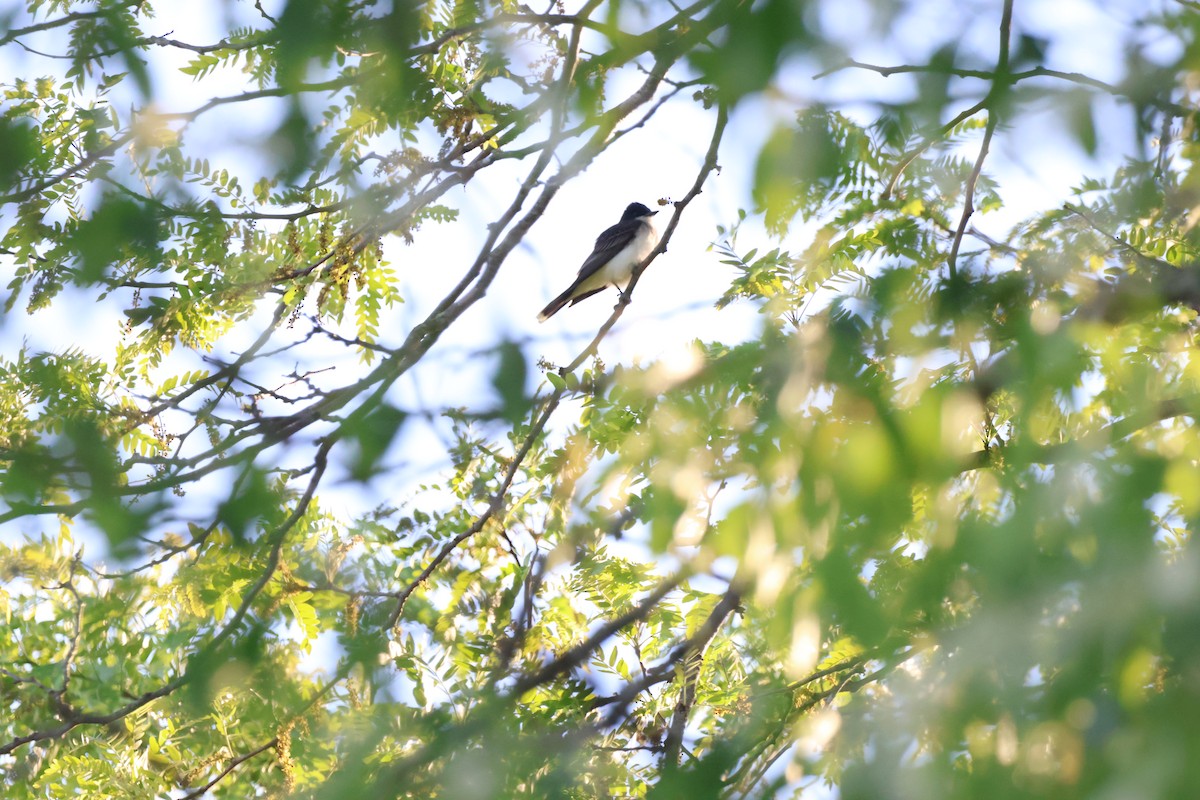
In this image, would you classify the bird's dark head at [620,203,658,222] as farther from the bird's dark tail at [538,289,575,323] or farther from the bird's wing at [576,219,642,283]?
the bird's dark tail at [538,289,575,323]

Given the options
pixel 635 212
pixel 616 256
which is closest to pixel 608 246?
pixel 616 256

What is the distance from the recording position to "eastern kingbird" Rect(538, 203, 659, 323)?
880 cm

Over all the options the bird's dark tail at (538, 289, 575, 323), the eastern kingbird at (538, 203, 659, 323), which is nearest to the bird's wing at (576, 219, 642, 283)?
the eastern kingbird at (538, 203, 659, 323)

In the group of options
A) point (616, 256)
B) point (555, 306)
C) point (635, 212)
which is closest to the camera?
point (555, 306)

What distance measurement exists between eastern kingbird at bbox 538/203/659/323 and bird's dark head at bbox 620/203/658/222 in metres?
0.31

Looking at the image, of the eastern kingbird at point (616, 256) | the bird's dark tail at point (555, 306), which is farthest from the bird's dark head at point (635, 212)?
the bird's dark tail at point (555, 306)

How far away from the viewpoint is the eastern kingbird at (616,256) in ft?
28.9

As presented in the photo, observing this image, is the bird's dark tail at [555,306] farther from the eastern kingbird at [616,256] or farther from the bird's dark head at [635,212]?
the bird's dark head at [635,212]

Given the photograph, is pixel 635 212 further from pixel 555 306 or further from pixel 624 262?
pixel 555 306

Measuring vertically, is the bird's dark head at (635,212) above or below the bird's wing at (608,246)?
above

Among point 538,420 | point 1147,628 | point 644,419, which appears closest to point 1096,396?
point 538,420

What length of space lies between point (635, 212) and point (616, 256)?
1.18m

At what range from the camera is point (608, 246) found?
8859 mm

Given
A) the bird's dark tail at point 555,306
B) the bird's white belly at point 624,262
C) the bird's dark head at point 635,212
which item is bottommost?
the bird's dark tail at point 555,306
